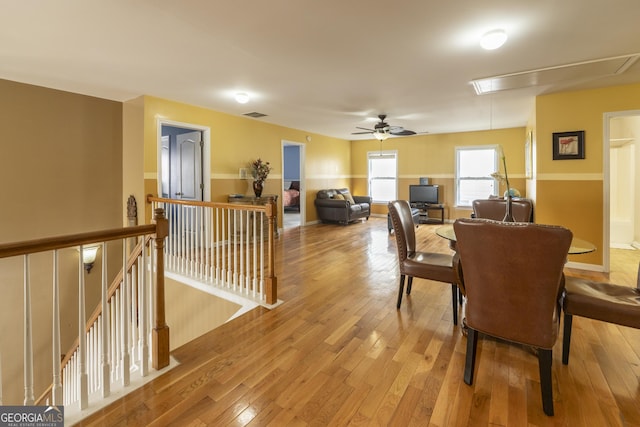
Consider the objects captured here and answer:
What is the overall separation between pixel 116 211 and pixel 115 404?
158 inches

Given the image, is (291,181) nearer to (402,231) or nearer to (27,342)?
(402,231)

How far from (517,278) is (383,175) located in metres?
8.13

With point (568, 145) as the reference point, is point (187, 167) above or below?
below

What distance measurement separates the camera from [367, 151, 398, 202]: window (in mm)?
9367

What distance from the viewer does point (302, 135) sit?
302 inches

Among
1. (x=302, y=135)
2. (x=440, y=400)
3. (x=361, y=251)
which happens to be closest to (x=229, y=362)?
(x=440, y=400)

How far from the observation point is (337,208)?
784cm

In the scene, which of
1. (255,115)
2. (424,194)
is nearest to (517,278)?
(255,115)

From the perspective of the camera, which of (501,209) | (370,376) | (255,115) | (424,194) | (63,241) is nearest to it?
(63,241)

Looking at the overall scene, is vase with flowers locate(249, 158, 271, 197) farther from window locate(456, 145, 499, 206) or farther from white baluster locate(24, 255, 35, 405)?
window locate(456, 145, 499, 206)

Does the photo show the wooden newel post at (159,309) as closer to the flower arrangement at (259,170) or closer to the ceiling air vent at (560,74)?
the ceiling air vent at (560,74)

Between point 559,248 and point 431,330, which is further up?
point 559,248

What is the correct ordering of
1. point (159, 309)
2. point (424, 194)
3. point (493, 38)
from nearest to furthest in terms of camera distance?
point (159, 309) → point (493, 38) → point (424, 194)

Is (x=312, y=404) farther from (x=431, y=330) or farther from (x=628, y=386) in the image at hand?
(x=628, y=386)
